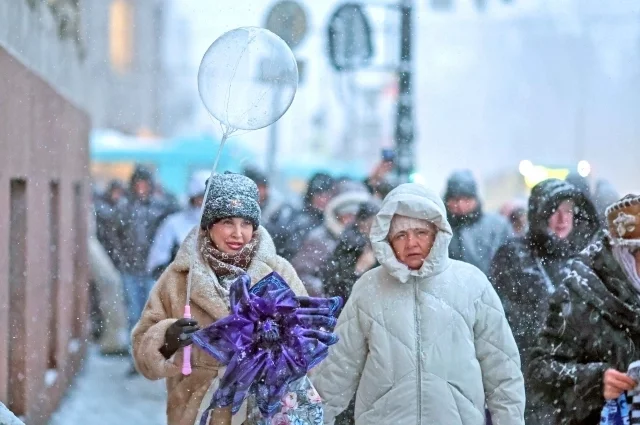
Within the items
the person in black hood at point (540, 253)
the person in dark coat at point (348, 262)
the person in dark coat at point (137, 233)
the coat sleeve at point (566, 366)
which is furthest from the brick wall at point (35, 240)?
the coat sleeve at point (566, 366)

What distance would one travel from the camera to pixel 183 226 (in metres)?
11.4

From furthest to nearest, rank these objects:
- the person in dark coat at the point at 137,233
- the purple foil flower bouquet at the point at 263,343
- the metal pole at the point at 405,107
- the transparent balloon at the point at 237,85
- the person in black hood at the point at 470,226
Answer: the person in dark coat at the point at 137,233, the metal pole at the point at 405,107, the person in black hood at the point at 470,226, the transparent balloon at the point at 237,85, the purple foil flower bouquet at the point at 263,343

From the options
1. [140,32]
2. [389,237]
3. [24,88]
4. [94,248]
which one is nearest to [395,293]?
[389,237]

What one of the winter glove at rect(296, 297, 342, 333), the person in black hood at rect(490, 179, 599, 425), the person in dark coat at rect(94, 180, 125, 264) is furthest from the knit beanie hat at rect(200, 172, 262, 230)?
the person in dark coat at rect(94, 180, 125, 264)

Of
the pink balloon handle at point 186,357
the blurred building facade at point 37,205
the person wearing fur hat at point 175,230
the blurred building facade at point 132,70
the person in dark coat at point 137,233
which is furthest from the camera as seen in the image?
the blurred building facade at point 132,70

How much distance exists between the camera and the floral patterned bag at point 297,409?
5.35 meters

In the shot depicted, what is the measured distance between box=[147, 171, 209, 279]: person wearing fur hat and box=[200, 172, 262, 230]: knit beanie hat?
4968mm

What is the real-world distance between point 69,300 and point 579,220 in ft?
19.4

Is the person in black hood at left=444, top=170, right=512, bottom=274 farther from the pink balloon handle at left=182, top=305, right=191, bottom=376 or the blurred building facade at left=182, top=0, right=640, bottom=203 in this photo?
the blurred building facade at left=182, top=0, right=640, bottom=203

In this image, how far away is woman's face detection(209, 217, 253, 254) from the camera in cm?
568

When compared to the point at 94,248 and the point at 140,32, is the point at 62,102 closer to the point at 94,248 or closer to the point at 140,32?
the point at 94,248

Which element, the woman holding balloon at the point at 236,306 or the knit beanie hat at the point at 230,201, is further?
the knit beanie hat at the point at 230,201

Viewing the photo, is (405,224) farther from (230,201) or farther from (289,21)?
(289,21)

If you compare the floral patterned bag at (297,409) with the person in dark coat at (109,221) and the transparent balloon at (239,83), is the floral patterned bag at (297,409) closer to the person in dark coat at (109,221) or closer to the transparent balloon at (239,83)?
the transparent balloon at (239,83)
